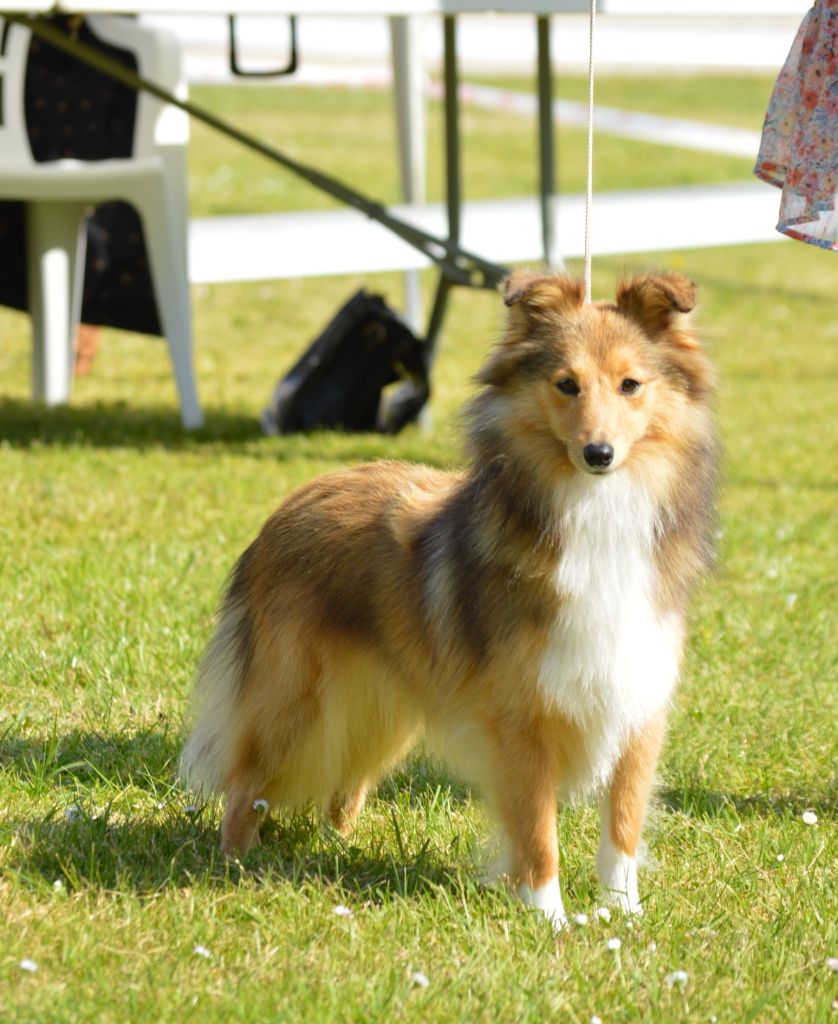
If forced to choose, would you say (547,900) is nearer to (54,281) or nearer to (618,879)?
(618,879)

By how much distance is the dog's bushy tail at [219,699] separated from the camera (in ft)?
11.5

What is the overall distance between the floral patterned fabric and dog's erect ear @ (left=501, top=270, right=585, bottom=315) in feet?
3.14

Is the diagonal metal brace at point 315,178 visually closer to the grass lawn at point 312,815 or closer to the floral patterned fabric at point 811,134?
the grass lawn at point 312,815

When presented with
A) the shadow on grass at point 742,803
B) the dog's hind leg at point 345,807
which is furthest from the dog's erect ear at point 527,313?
the shadow on grass at point 742,803

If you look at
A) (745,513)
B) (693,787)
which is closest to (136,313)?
(745,513)

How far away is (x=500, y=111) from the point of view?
20.8 m

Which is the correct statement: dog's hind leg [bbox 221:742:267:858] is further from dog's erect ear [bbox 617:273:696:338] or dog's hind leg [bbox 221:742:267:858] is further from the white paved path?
the white paved path

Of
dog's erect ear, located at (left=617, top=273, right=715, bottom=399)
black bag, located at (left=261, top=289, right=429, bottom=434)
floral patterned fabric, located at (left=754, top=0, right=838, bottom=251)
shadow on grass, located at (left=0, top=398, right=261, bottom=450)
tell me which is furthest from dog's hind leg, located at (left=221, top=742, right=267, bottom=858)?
black bag, located at (left=261, top=289, right=429, bottom=434)

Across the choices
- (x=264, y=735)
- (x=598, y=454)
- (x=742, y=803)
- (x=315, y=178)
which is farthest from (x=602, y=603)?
(x=315, y=178)

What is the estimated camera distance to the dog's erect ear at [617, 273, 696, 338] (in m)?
3.00

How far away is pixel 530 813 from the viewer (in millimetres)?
3068

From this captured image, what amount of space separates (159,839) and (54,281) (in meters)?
4.62

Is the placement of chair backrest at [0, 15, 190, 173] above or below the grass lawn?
above

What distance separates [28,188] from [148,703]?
130 inches
